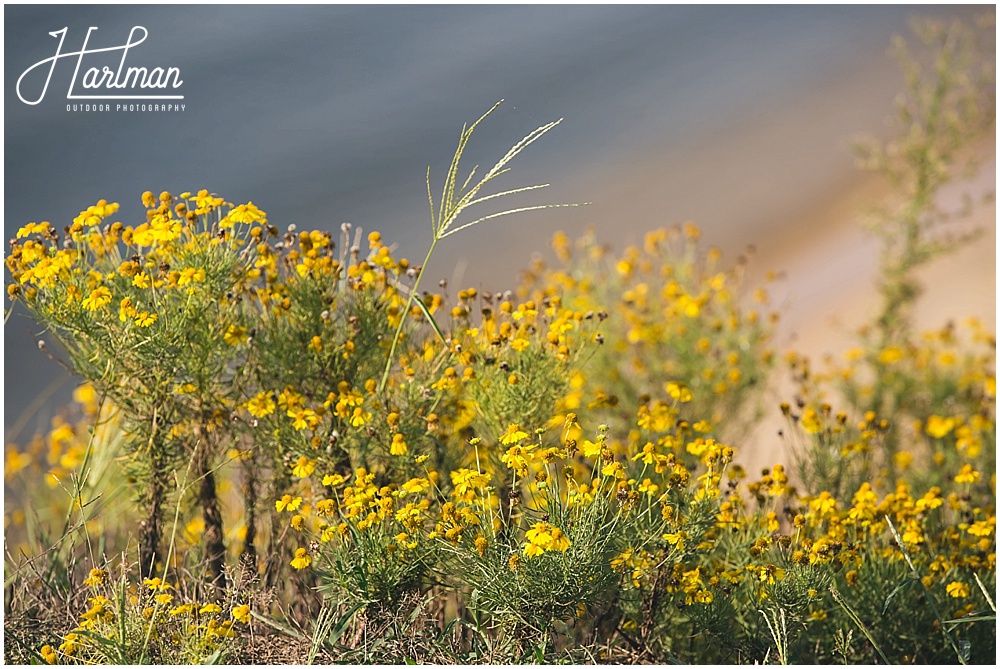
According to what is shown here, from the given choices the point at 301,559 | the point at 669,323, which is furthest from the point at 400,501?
→ the point at 669,323

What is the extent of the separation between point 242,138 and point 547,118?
144cm

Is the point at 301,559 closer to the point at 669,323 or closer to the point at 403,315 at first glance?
the point at 403,315

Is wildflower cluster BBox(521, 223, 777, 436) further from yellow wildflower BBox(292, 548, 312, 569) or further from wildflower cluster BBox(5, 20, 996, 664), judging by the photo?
yellow wildflower BBox(292, 548, 312, 569)

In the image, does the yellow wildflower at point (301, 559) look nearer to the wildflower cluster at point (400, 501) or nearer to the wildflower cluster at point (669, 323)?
the wildflower cluster at point (400, 501)

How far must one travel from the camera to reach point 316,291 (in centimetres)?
232

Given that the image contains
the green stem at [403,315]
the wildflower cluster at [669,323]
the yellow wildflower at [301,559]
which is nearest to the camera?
the yellow wildflower at [301,559]

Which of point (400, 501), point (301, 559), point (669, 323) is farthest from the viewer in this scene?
point (669, 323)

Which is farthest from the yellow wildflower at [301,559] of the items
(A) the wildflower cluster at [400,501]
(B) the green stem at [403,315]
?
(B) the green stem at [403,315]

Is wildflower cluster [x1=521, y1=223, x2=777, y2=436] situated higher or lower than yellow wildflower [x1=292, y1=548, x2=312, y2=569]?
higher

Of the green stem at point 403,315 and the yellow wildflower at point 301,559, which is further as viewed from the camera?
the green stem at point 403,315

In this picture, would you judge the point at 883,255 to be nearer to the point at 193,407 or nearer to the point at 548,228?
the point at 548,228

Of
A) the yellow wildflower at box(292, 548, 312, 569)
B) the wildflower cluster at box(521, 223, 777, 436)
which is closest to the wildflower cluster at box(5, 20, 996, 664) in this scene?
the yellow wildflower at box(292, 548, 312, 569)

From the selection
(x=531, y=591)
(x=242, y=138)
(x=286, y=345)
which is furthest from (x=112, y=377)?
(x=242, y=138)

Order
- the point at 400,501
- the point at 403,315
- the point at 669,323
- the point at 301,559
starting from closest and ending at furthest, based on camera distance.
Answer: the point at 301,559
the point at 403,315
the point at 400,501
the point at 669,323
